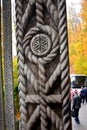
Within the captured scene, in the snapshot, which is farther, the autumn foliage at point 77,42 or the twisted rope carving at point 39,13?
the autumn foliage at point 77,42

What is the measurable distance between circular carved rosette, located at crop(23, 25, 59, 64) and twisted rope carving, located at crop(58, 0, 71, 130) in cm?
2

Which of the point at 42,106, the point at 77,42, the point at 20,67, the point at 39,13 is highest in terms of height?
the point at 77,42

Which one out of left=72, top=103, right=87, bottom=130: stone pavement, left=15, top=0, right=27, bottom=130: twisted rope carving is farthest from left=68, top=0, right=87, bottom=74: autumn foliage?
left=15, top=0, right=27, bottom=130: twisted rope carving

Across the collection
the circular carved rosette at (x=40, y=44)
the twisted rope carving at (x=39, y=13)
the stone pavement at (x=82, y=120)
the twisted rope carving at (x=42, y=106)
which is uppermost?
the twisted rope carving at (x=39, y=13)

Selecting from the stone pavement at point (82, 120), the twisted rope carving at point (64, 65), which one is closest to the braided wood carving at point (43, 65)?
the twisted rope carving at point (64, 65)

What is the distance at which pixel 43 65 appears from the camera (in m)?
0.81

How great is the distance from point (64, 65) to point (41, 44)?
0.09 m

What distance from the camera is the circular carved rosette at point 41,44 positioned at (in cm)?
81

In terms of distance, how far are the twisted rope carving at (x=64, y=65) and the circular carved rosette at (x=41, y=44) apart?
2 cm

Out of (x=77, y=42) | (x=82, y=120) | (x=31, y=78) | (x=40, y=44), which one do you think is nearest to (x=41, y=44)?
(x=40, y=44)

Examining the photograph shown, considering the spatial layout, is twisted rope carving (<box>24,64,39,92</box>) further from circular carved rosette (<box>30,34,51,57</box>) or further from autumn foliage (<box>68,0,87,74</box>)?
autumn foliage (<box>68,0,87,74</box>)

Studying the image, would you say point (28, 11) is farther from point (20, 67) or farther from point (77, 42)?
point (77, 42)

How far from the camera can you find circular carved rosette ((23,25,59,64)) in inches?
32.0

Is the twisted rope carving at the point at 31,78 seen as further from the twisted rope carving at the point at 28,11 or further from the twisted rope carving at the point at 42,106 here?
the twisted rope carving at the point at 28,11
